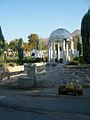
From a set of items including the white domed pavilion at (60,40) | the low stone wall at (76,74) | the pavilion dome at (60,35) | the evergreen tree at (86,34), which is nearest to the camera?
the low stone wall at (76,74)

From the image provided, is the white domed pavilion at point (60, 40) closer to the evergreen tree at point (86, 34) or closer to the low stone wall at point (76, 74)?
the evergreen tree at point (86, 34)

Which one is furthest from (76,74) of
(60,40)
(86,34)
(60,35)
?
(60,40)

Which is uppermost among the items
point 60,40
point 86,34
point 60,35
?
point 60,35

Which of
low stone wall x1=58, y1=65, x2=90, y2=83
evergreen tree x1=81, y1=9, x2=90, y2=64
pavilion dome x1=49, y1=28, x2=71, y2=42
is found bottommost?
low stone wall x1=58, y1=65, x2=90, y2=83

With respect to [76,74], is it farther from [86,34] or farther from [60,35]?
[60,35]

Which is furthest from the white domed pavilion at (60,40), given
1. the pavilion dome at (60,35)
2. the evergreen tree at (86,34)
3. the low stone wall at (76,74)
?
the low stone wall at (76,74)

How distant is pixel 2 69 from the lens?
31.7 meters

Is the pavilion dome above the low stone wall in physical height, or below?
above

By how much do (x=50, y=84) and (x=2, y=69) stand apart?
9225 mm

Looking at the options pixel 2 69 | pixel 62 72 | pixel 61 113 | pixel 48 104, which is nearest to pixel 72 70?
pixel 62 72

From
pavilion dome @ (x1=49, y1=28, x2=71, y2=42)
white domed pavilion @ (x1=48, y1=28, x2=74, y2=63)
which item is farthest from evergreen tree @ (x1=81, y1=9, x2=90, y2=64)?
pavilion dome @ (x1=49, y1=28, x2=71, y2=42)

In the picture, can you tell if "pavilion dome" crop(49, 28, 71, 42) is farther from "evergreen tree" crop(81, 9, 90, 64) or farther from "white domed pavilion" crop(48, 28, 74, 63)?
"evergreen tree" crop(81, 9, 90, 64)

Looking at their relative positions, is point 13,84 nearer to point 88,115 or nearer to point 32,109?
point 32,109

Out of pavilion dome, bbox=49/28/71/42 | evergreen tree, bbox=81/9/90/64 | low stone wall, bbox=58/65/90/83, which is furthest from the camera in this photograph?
pavilion dome, bbox=49/28/71/42
